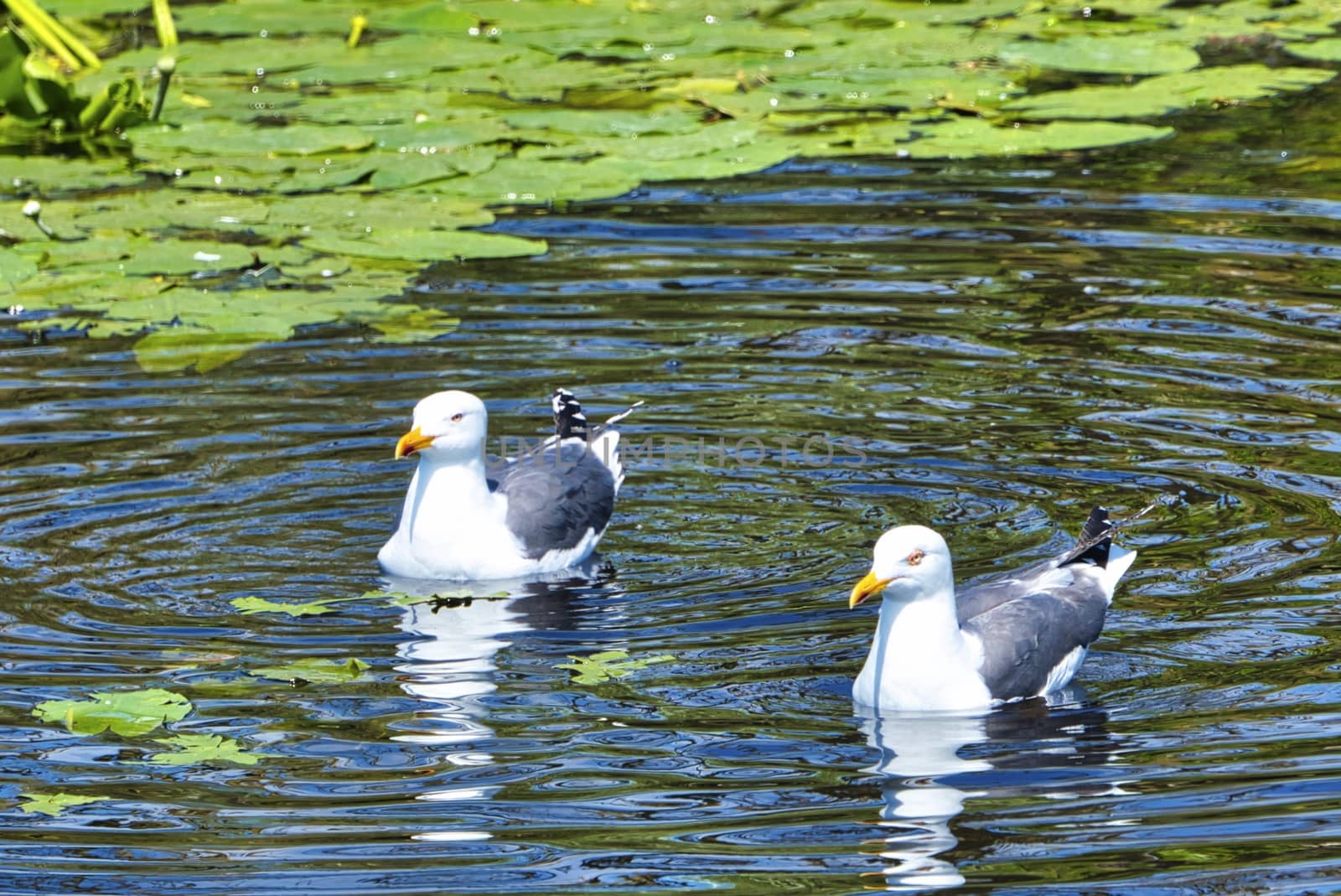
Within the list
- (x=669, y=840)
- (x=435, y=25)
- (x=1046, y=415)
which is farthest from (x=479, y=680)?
(x=435, y=25)

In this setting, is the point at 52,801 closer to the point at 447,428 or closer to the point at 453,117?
the point at 447,428

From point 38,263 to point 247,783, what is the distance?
6257 mm

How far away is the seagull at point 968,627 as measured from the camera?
625 centimetres

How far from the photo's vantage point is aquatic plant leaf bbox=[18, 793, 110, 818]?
5805 millimetres

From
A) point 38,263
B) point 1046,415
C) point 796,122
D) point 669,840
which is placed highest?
point 796,122

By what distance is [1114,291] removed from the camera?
10789 millimetres

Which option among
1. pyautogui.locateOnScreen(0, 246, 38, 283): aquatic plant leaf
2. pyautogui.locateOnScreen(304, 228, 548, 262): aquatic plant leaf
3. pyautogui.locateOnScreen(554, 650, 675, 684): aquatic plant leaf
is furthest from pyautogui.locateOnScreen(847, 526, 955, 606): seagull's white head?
pyautogui.locateOnScreen(0, 246, 38, 283): aquatic plant leaf

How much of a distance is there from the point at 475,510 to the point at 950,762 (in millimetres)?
2659

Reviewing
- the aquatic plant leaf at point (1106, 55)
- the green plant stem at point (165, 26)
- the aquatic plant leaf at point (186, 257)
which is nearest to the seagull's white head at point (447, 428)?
the aquatic plant leaf at point (186, 257)

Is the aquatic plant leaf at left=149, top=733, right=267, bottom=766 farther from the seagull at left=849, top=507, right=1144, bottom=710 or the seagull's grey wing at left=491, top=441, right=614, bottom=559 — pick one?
the seagull's grey wing at left=491, top=441, right=614, bottom=559

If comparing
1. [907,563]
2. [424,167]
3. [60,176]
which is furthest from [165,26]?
[907,563]

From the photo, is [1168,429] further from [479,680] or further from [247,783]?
[247,783]

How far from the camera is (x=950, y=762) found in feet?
19.9

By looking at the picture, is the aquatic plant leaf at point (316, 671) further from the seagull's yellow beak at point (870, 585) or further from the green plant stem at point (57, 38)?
the green plant stem at point (57, 38)
